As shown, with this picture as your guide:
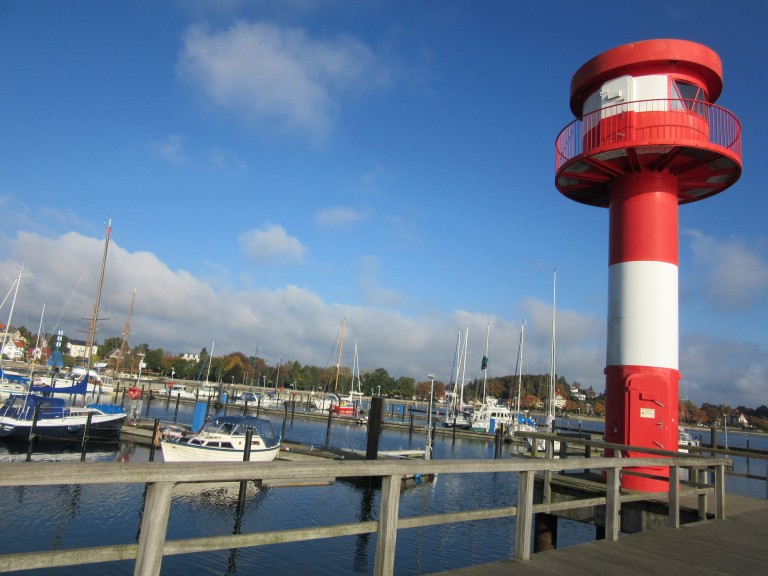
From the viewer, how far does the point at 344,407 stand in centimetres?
6078

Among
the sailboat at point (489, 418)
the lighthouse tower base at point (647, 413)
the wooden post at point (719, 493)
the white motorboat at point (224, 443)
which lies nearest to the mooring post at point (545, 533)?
the lighthouse tower base at point (647, 413)

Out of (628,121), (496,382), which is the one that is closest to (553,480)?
(628,121)

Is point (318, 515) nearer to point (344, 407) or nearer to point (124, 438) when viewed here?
point (124, 438)

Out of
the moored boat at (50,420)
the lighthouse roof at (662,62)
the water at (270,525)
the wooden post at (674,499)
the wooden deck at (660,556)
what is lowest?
the water at (270,525)

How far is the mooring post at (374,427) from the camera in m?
22.2

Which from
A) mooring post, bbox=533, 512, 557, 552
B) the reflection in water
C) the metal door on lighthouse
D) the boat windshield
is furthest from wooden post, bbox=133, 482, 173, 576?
the boat windshield

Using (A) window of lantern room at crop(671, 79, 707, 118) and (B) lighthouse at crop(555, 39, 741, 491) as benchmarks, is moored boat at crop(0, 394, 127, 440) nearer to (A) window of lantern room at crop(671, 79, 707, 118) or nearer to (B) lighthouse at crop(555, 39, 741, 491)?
(B) lighthouse at crop(555, 39, 741, 491)

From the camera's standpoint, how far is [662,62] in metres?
11.7

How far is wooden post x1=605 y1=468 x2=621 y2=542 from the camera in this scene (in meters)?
6.68

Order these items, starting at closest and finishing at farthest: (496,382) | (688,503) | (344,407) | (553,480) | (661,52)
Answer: (688,503) → (553,480) → (661,52) → (344,407) → (496,382)

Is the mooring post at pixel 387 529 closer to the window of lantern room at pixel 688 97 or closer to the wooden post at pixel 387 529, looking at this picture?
the wooden post at pixel 387 529

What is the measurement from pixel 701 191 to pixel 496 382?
478 feet

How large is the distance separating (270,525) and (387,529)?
1311cm

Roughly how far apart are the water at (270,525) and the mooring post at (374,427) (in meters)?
1.52
